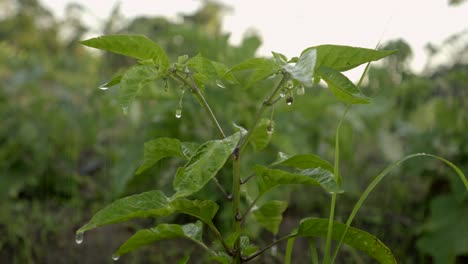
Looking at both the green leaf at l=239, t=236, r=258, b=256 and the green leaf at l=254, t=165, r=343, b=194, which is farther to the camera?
the green leaf at l=239, t=236, r=258, b=256

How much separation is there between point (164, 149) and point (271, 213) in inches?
11.8

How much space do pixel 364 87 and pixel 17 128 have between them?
1971 millimetres

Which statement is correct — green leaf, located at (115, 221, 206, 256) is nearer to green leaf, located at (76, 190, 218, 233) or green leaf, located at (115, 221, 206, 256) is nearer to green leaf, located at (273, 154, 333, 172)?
green leaf, located at (76, 190, 218, 233)

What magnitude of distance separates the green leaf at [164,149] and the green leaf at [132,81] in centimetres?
14

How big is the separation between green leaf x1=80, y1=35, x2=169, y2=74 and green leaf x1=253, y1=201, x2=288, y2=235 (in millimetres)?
402

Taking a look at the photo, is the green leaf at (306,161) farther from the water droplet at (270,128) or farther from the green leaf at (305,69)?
the green leaf at (305,69)

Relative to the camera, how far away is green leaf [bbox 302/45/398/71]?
0.73m

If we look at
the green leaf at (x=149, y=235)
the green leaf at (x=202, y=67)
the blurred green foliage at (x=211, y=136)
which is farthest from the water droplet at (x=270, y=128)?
the blurred green foliage at (x=211, y=136)

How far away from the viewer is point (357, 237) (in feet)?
2.79

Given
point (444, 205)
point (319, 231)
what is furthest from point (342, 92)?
point (444, 205)

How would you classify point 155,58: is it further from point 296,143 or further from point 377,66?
point 377,66

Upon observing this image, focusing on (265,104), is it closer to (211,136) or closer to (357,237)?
(357,237)

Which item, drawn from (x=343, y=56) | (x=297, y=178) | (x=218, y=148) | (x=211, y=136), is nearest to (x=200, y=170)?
(x=218, y=148)

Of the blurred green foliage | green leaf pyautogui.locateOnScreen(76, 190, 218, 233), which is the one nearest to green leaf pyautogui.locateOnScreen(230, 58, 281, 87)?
green leaf pyautogui.locateOnScreen(76, 190, 218, 233)
